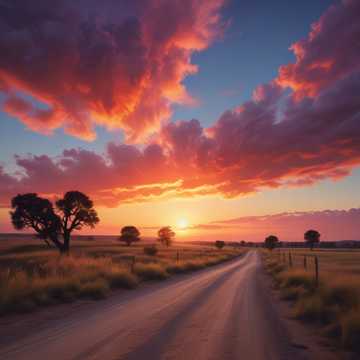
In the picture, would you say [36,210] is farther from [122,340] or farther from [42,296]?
[122,340]

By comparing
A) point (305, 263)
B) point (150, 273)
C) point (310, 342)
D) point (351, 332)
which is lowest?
point (150, 273)

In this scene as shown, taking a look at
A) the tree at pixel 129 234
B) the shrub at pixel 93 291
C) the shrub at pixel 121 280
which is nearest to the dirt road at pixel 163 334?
the shrub at pixel 93 291

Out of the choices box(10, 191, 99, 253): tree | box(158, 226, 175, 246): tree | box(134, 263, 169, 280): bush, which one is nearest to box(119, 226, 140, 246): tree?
box(158, 226, 175, 246): tree

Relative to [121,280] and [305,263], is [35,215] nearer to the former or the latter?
[121,280]

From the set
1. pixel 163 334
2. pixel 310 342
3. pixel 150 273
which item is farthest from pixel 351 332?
pixel 150 273

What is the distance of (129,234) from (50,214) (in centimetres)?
6433

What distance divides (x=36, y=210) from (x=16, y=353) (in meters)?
39.8

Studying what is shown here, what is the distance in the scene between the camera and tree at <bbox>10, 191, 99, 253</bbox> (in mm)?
42750

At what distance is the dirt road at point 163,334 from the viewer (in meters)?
6.50

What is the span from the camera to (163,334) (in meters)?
7.93

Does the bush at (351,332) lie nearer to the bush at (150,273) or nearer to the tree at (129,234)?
the bush at (150,273)

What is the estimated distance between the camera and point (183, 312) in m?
10.6

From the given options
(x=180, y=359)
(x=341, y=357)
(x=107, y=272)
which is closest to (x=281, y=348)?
(x=341, y=357)

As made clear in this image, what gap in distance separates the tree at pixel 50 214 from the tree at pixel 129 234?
60214 mm
